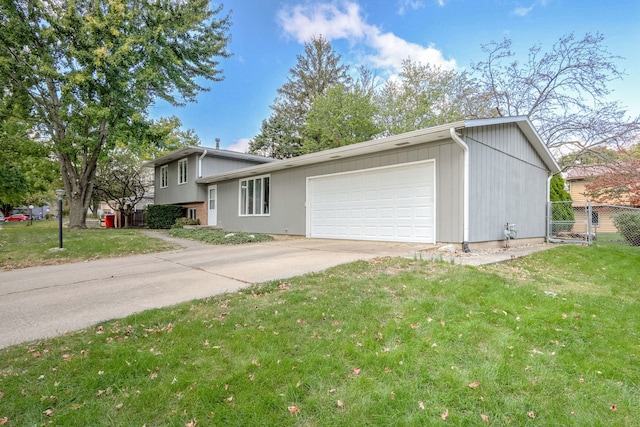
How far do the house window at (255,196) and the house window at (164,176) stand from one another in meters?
7.20

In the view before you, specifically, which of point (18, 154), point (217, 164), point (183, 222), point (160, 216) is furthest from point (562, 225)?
point (18, 154)

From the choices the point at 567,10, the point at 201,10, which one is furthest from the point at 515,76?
the point at 201,10

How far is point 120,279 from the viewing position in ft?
17.2

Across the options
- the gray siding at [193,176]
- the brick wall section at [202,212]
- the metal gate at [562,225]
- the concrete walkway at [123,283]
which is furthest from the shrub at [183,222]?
the metal gate at [562,225]

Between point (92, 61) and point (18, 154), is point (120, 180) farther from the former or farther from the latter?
point (92, 61)

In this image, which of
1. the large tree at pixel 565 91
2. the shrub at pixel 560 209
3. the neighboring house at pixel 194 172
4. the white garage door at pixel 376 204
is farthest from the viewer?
the neighboring house at pixel 194 172

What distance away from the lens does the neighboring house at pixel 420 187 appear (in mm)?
A: 7242

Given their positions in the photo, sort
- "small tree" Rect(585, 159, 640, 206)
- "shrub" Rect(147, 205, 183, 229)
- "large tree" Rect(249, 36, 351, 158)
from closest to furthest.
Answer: "small tree" Rect(585, 159, 640, 206) → "shrub" Rect(147, 205, 183, 229) → "large tree" Rect(249, 36, 351, 158)

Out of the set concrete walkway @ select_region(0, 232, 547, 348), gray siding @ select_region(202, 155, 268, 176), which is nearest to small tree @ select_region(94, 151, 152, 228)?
gray siding @ select_region(202, 155, 268, 176)

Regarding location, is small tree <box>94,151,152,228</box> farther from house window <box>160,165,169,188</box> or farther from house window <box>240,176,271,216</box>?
house window <box>240,176,271,216</box>

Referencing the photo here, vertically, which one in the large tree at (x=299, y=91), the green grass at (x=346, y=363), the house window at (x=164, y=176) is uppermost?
the large tree at (x=299, y=91)

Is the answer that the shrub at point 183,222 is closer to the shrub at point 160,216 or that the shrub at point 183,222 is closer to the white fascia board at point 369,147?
the shrub at point 160,216

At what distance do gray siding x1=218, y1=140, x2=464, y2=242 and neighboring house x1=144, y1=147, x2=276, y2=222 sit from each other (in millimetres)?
1389

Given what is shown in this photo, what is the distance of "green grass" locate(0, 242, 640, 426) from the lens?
190 centimetres
